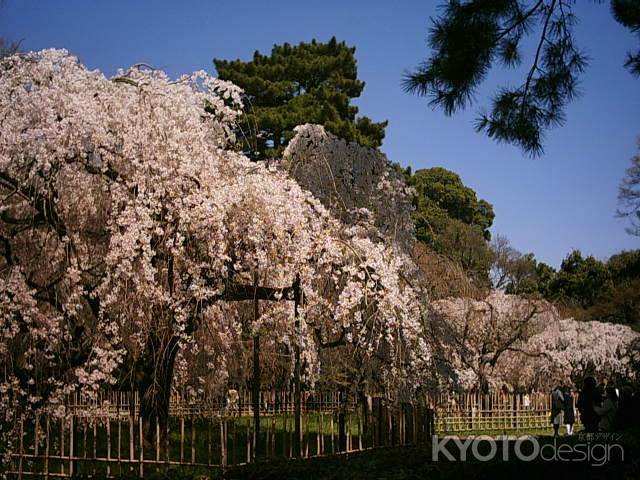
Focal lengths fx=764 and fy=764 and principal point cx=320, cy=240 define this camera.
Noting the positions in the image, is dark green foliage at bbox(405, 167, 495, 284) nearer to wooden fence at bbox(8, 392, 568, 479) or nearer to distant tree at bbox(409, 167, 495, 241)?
distant tree at bbox(409, 167, 495, 241)

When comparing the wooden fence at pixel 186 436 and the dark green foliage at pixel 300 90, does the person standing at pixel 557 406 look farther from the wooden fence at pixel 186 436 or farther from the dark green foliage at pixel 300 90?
the dark green foliage at pixel 300 90

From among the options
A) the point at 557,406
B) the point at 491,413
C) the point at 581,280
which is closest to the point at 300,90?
the point at 491,413

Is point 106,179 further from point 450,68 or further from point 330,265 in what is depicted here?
point 450,68

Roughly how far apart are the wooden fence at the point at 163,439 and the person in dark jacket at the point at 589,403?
2382mm

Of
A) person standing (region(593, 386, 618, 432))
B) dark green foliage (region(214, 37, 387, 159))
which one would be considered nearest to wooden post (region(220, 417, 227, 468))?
person standing (region(593, 386, 618, 432))

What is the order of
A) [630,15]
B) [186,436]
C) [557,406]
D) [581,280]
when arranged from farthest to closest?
[581,280] < [557,406] < [186,436] < [630,15]

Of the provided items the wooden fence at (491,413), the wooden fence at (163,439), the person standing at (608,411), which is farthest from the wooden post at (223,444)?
the wooden fence at (491,413)

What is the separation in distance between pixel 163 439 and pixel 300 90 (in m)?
19.7

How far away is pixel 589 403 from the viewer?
1176 centimetres

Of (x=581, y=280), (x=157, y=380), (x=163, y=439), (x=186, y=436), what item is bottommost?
(x=186, y=436)

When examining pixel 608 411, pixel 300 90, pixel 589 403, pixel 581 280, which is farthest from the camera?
pixel 581 280

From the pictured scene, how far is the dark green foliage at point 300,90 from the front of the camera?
24297 mm

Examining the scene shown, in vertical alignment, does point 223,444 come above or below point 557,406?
above

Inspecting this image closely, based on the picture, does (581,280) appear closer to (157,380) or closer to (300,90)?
(300,90)
